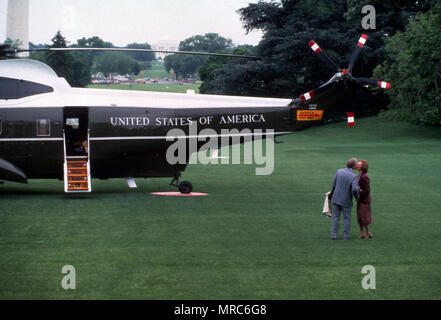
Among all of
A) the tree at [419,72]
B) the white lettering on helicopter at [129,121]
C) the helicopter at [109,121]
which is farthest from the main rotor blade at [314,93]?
the tree at [419,72]

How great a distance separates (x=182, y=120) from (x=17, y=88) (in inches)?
215

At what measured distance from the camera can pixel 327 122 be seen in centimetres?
7225

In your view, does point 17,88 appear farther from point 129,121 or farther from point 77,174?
point 129,121

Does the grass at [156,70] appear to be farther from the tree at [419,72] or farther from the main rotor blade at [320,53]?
the main rotor blade at [320,53]

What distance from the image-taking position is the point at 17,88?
24.5 meters

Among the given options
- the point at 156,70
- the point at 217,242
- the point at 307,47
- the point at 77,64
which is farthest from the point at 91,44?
the point at 217,242

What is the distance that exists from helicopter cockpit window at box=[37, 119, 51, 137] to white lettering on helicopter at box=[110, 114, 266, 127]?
6.66 feet

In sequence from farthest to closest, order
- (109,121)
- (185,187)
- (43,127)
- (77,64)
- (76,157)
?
(77,64)
(185,187)
(76,157)
(109,121)
(43,127)

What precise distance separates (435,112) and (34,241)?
137 ft

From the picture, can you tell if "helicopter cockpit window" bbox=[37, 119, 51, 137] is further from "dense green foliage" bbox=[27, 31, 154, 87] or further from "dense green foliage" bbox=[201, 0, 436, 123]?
"dense green foliage" bbox=[27, 31, 154, 87]

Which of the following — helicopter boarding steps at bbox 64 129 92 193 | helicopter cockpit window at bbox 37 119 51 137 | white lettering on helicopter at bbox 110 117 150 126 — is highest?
white lettering on helicopter at bbox 110 117 150 126

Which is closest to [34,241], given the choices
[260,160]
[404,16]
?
[260,160]

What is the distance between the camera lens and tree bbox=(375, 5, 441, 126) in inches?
2060

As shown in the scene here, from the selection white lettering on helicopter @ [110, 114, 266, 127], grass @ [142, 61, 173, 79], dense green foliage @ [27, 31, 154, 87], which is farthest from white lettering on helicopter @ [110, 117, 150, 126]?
grass @ [142, 61, 173, 79]
